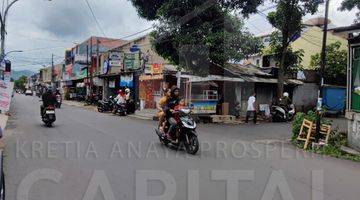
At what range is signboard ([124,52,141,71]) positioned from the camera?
37000mm

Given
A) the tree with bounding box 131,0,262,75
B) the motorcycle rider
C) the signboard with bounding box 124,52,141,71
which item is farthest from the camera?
the signboard with bounding box 124,52,141,71

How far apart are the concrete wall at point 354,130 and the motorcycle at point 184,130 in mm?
5284

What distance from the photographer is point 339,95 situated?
1226 inches

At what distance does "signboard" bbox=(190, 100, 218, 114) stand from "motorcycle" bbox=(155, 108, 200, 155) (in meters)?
11.9

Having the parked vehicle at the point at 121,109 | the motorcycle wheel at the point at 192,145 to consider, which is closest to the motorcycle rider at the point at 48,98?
the motorcycle wheel at the point at 192,145

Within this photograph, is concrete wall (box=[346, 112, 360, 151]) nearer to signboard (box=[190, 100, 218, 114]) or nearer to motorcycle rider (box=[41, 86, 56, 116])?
signboard (box=[190, 100, 218, 114])

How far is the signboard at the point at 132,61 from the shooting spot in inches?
1457

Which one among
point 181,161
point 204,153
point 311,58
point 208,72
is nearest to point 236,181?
point 181,161

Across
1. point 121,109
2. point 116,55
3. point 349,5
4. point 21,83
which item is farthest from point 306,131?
point 21,83

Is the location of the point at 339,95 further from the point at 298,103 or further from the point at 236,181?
the point at 236,181

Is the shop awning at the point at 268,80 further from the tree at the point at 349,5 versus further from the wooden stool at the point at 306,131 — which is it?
the wooden stool at the point at 306,131

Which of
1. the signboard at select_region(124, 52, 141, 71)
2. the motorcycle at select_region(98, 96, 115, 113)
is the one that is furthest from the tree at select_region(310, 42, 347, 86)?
the motorcycle at select_region(98, 96, 115, 113)

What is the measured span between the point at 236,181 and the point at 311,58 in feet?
98.4

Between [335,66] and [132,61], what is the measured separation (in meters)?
16.6
